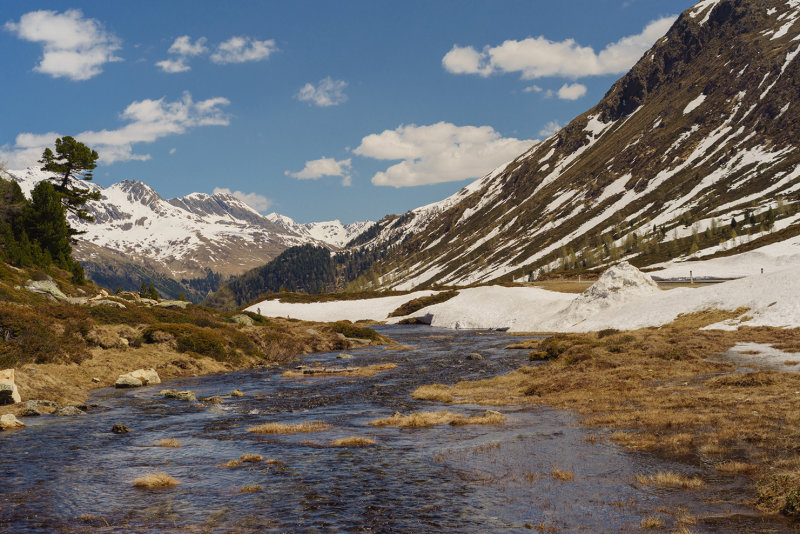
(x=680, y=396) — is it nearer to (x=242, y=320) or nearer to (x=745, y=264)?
(x=242, y=320)

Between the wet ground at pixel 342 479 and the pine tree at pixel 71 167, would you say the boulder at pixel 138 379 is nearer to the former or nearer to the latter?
the wet ground at pixel 342 479

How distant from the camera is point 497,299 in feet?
314

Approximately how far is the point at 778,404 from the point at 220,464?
20659mm

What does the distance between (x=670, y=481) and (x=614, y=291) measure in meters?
56.1

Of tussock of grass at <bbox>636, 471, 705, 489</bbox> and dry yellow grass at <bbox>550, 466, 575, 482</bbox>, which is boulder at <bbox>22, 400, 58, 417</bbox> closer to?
dry yellow grass at <bbox>550, 466, 575, 482</bbox>

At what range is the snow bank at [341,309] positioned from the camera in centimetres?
12556

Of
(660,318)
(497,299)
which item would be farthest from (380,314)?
(660,318)

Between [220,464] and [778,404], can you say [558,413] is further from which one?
[220,464]

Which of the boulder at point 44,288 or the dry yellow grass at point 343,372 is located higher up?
the boulder at point 44,288

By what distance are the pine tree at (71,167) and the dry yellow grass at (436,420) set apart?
68.7 metres

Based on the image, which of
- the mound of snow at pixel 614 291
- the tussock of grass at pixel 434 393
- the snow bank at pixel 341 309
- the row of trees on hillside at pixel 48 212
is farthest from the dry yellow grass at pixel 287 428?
the snow bank at pixel 341 309

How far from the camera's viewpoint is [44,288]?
5397 centimetres

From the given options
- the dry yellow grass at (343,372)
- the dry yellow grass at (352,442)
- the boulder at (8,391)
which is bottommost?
the dry yellow grass at (343,372)

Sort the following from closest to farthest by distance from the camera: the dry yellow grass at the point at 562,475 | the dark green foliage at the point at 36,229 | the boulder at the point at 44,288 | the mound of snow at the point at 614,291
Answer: the dry yellow grass at the point at 562,475, the boulder at the point at 44,288, the dark green foliage at the point at 36,229, the mound of snow at the point at 614,291
